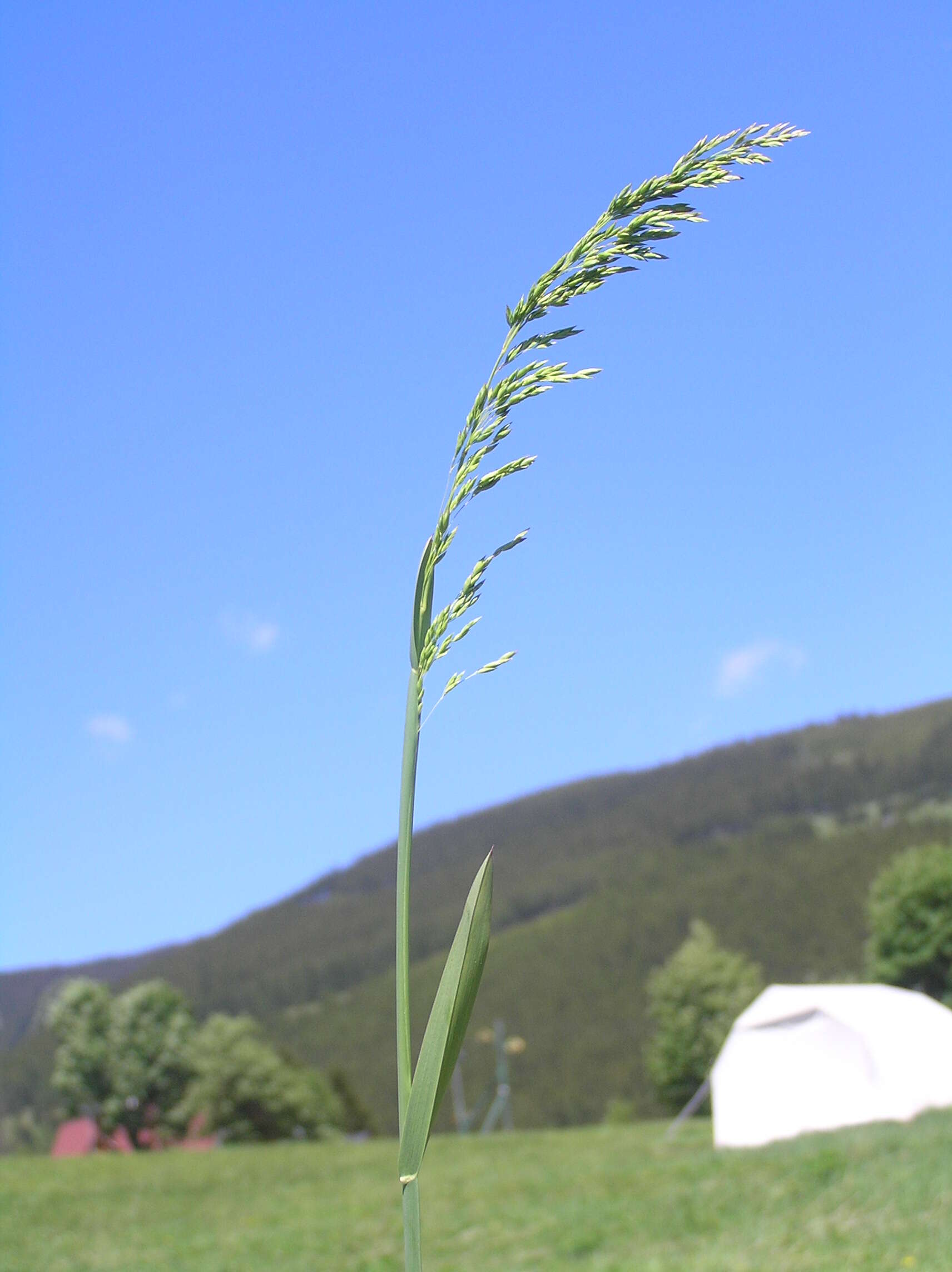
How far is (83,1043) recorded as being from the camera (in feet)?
101

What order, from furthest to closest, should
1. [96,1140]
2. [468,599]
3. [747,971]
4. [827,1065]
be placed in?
[96,1140] < [747,971] < [827,1065] < [468,599]

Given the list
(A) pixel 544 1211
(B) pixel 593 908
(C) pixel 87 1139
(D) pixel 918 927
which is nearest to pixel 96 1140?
(C) pixel 87 1139

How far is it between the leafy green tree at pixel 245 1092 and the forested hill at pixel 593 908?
8.26 m

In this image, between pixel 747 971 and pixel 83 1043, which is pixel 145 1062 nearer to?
pixel 83 1043

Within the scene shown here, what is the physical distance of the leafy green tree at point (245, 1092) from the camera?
28.5 metres

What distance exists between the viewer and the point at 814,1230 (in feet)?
19.0

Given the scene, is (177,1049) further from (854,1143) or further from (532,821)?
(532,821)

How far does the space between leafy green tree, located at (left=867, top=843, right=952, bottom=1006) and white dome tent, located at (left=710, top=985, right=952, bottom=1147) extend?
11.9 meters

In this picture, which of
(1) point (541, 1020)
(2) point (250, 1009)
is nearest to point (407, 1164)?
(1) point (541, 1020)

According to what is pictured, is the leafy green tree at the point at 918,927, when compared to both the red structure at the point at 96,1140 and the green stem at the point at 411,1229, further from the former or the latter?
the green stem at the point at 411,1229

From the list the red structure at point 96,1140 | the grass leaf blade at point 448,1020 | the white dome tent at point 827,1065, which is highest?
the grass leaf blade at point 448,1020

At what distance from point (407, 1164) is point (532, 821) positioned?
10699 cm

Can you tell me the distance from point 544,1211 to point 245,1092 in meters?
22.1

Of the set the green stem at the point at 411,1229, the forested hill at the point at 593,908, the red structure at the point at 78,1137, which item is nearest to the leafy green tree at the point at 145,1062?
the red structure at the point at 78,1137
